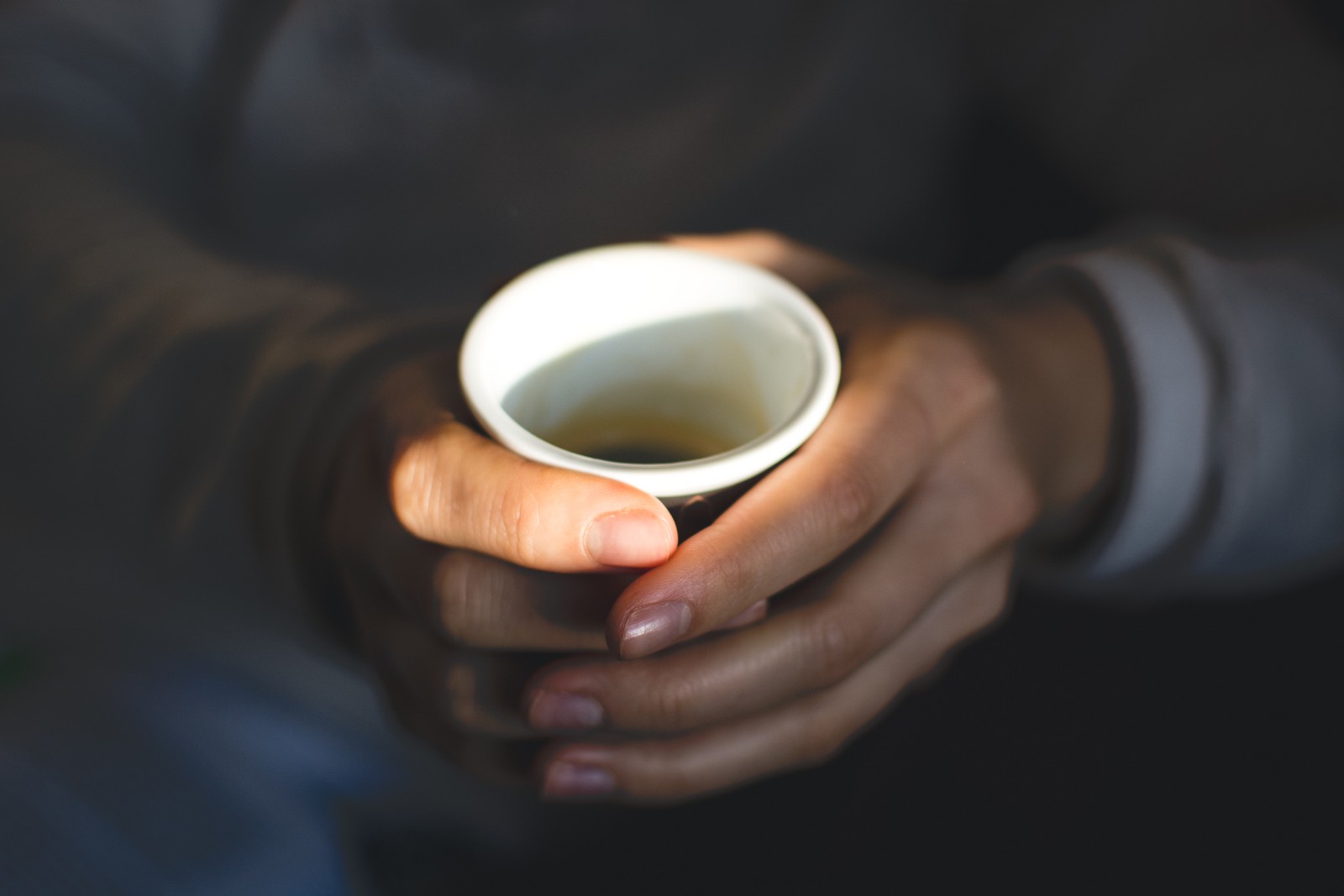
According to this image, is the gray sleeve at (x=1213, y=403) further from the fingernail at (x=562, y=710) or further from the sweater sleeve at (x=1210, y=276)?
the fingernail at (x=562, y=710)

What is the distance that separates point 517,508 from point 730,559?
10 centimetres

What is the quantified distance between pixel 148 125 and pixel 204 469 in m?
0.48

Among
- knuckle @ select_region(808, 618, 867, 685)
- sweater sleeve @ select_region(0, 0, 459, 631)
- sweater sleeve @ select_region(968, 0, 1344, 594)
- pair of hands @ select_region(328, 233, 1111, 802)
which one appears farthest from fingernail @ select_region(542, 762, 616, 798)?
sweater sleeve @ select_region(968, 0, 1344, 594)

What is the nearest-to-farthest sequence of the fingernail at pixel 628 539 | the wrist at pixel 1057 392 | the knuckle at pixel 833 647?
the fingernail at pixel 628 539
the knuckle at pixel 833 647
the wrist at pixel 1057 392

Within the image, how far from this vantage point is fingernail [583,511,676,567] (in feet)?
1.31

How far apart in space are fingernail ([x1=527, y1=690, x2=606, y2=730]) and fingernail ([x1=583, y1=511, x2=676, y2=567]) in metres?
0.11

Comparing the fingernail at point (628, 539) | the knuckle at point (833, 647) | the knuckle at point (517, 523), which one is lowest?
the knuckle at point (833, 647)

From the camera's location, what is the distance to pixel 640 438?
0.63m

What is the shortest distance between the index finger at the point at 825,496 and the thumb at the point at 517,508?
23 mm

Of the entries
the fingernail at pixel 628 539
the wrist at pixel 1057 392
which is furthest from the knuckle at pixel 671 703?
the wrist at pixel 1057 392

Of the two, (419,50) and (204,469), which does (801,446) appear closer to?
(204,469)

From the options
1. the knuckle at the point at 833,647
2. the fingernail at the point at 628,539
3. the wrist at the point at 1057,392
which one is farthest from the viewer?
the wrist at the point at 1057,392

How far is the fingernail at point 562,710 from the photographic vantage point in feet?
1.59

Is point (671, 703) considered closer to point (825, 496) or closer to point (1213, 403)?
point (825, 496)
